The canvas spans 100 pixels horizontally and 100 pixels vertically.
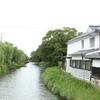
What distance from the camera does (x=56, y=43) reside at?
217ft

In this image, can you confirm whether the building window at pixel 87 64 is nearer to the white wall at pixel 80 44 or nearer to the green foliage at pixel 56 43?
the white wall at pixel 80 44

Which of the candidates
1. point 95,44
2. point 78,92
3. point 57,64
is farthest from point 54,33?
point 78,92

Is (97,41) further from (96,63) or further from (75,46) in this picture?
(75,46)

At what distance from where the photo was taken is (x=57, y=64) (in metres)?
70.1

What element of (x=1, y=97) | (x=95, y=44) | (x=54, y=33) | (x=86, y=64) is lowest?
(x=1, y=97)

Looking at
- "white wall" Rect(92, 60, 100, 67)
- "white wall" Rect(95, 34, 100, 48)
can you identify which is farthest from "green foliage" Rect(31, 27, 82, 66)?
"white wall" Rect(92, 60, 100, 67)

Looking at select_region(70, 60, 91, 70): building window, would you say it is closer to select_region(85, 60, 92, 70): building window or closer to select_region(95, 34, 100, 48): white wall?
select_region(85, 60, 92, 70): building window

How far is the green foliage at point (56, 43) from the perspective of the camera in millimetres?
66312

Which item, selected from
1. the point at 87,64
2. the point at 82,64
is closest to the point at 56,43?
the point at 82,64

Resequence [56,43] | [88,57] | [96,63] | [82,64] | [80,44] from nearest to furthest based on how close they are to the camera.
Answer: [96,63] < [88,57] < [82,64] < [80,44] < [56,43]

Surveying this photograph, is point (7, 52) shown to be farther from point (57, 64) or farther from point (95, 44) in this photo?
point (95, 44)

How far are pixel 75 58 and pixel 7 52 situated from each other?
3690 cm

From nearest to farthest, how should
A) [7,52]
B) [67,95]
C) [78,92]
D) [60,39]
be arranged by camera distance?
1. [78,92]
2. [67,95]
3. [60,39]
4. [7,52]

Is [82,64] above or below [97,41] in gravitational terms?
below
